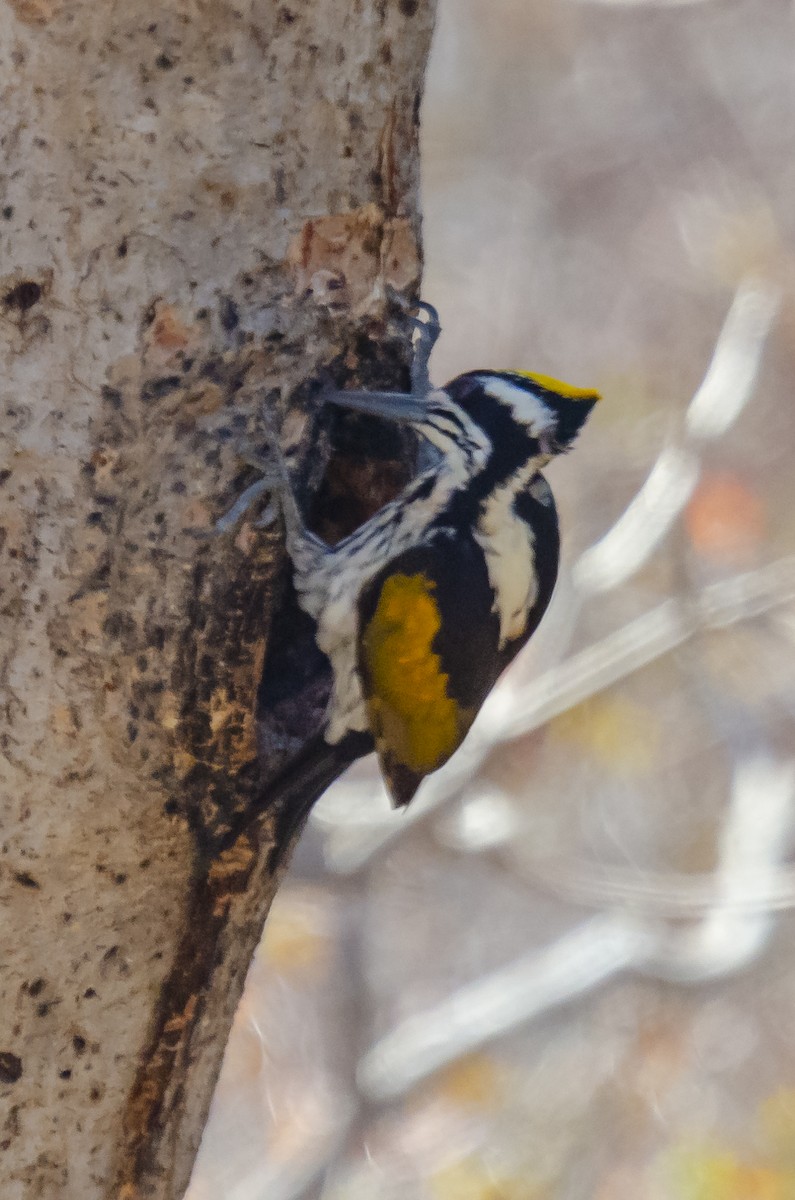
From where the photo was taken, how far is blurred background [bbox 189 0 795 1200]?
14.1 ft

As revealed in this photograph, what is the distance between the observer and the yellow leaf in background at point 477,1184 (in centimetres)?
432

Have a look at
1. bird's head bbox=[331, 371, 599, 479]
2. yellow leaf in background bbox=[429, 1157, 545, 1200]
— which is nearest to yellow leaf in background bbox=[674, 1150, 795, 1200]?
yellow leaf in background bbox=[429, 1157, 545, 1200]

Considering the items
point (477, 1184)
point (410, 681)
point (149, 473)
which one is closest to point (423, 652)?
point (410, 681)

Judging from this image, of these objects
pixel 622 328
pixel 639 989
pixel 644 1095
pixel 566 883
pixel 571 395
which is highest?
pixel 571 395

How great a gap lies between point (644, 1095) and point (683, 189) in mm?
3391

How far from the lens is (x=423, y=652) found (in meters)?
1.74

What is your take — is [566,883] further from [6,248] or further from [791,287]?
[6,248]

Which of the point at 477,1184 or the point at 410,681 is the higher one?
the point at 410,681

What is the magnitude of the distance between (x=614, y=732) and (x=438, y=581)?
3031mm

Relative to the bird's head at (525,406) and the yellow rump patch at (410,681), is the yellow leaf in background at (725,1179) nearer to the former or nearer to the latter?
the yellow rump patch at (410,681)

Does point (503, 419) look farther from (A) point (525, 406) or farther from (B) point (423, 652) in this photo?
(B) point (423, 652)

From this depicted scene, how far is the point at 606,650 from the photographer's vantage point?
14.1 ft

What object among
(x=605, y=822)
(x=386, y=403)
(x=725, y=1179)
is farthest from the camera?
(x=605, y=822)

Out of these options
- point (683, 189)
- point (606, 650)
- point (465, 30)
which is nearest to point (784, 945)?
point (606, 650)
